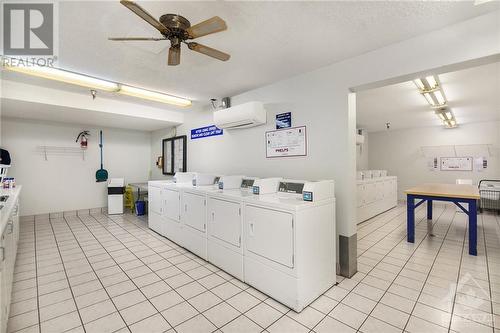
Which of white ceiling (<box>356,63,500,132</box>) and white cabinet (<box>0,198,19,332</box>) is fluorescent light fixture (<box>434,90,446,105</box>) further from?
white cabinet (<box>0,198,19,332</box>)

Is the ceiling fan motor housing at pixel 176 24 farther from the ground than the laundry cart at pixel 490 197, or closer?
farther from the ground

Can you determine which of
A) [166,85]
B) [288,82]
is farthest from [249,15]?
[166,85]

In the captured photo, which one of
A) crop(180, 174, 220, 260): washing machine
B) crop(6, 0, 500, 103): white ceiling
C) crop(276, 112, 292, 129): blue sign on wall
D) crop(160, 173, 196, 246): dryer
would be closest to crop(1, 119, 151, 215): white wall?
crop(160, 173, 196, 246): dryer

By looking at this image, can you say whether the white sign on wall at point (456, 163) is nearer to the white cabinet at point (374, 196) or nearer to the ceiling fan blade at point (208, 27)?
the white cabinet at point (374, 196)

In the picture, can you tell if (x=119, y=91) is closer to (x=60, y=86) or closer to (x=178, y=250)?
(x=60, y=86)

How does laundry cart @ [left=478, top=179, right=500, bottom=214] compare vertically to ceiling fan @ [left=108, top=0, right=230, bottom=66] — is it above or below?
below

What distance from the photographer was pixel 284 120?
3.08 metres

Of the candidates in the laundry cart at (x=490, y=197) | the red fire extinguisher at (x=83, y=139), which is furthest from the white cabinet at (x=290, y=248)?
the laundry cart at (x=490, y=197)

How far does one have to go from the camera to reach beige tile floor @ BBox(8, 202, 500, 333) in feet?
5.97

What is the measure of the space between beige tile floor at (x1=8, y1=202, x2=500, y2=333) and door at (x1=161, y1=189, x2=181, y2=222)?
1.54 feet

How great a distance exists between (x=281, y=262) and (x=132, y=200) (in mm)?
5424

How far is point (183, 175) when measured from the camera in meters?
4.17

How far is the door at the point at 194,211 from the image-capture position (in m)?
3.02

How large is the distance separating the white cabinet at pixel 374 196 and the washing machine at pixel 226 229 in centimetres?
304
